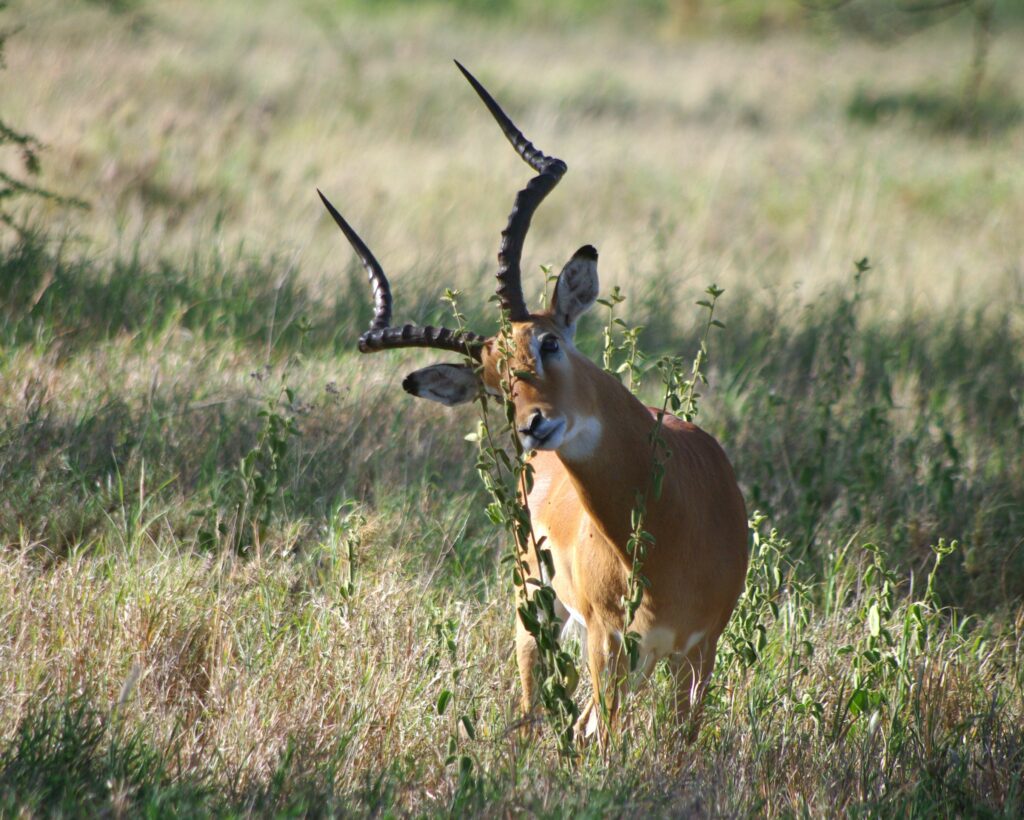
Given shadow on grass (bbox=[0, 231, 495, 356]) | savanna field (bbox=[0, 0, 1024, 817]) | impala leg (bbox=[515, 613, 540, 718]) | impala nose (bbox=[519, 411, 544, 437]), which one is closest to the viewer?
impala nose (bbox=[519, 411, 544, 437])

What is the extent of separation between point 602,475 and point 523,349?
0.46m

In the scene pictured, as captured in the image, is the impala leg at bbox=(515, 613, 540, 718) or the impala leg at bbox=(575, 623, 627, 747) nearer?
the impala leg at bbox=(575, 623, 627, 747)

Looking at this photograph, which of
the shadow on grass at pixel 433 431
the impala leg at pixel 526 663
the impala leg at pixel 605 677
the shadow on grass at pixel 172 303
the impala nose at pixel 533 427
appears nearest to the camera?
the impala nose at pixel 533 427

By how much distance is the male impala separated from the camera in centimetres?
353

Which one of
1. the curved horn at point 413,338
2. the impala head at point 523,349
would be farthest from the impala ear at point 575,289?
the curved horn at point 413,338

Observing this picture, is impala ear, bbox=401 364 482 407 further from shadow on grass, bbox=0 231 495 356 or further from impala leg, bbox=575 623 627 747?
shadow on grass, bbox=0 231 495 356

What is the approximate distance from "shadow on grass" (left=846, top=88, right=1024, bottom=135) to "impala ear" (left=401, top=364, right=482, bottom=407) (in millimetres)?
13406

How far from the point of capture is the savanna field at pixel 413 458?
11.9 feet

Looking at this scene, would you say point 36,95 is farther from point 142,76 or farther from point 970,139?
point 970,139

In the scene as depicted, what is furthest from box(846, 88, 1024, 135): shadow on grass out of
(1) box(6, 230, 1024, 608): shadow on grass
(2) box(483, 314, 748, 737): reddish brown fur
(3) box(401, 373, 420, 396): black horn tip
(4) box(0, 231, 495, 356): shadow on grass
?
(3) box(401, 373, 420, 396): black horn tip

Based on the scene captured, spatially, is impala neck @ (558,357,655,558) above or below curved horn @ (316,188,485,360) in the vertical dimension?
below

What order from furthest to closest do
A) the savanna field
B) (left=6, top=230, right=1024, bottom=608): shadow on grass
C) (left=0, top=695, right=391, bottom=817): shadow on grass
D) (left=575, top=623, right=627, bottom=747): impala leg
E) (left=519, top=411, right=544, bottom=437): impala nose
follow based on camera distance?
(left=6, top=230, right=1024, bottom=608): shadow on grass → (left=575, top=623, right=627, bottom=747): impala leg → the savanna field → (left=519, top=411, right=544, bottom=437): impala nose → (left=0, top=695, right=391, bottom=817): shadow on grass

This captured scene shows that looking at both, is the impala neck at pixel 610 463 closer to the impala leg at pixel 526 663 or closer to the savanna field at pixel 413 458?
the savanna field at pixel 413 458

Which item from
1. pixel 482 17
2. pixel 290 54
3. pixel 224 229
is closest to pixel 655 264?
pixel 224 229
